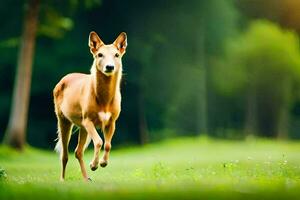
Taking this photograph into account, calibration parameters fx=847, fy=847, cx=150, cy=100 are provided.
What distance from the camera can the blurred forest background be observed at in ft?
128

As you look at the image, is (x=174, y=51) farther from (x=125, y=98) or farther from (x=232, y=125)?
(x=232, y=125)

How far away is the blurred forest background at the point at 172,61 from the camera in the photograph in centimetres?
3909

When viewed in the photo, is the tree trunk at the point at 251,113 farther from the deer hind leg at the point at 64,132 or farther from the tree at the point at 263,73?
the deer hind leg at the point at 64,132

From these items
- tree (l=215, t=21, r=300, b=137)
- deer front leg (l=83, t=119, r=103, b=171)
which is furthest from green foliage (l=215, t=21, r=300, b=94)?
deer front leg (l=83, t=119, r=103, b=171)

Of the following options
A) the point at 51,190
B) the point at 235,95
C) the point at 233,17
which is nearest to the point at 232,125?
the point at 235,95

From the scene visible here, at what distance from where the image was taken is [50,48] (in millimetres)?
41188

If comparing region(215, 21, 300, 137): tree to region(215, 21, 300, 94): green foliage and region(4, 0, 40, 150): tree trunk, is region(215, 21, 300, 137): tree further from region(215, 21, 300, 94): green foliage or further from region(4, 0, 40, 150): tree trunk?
region(4, 0, 40, 150): tree trunk

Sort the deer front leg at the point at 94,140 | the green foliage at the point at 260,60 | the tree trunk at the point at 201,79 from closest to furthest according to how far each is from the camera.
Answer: the deer front leg at the point at 94,140 < the tree trunk at the point at 201,79 < the green foliage at the point at 260,60

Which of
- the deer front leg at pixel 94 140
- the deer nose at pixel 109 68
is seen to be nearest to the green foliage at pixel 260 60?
the deer front leg at pixel 94 140

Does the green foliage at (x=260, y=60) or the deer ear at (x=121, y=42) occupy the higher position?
the green foliage at (x=260, y=60)

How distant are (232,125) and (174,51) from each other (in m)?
20.1

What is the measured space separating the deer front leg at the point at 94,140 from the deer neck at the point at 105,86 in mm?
386

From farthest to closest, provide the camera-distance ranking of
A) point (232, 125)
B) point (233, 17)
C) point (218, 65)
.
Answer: point (232, 125) → point (218, 65) → point (233, 17)

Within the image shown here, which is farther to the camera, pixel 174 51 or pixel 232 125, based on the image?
pixel 232 125
